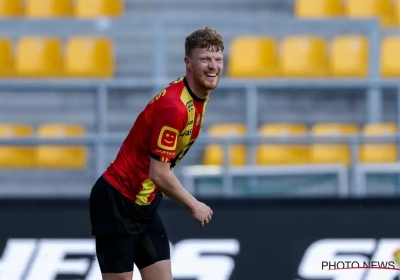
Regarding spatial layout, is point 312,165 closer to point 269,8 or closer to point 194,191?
point 194,191

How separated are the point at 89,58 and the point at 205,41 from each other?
A: 5.14 m

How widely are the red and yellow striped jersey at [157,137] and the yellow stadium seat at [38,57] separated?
486 cm

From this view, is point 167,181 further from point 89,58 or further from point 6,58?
point 6,58

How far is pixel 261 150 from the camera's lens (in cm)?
743

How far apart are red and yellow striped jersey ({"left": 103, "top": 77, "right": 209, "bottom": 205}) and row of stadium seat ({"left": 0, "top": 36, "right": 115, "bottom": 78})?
4.57 metres

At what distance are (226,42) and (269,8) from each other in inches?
43.2

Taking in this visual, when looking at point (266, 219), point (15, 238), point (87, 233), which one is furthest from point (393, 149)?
point (15, 238)

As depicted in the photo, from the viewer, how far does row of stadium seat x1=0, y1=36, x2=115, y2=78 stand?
909cm

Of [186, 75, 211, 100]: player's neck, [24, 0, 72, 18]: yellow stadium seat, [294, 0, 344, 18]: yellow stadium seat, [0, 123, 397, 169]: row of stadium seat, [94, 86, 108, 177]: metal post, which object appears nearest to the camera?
[186, 75, 211, 100]: player's neck

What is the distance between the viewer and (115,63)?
9500 mm

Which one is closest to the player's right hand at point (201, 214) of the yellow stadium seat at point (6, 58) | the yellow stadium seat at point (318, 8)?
the yellow stadium seat at point (6, 58)

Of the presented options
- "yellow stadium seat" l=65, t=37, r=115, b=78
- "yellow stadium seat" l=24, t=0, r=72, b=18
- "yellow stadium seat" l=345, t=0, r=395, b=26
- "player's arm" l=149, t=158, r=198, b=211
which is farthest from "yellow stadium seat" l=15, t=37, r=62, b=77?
"player's arm" l=149, t=158, r=198, b=211

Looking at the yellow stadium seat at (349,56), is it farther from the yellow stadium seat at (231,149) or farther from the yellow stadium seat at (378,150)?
the yellow stadium seat at (378,150)

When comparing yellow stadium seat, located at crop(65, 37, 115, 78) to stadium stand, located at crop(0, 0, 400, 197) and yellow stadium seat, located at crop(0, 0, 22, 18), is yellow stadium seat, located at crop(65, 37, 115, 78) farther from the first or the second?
yellow stadium seat, located at crop(0, 0, 22, 18)
